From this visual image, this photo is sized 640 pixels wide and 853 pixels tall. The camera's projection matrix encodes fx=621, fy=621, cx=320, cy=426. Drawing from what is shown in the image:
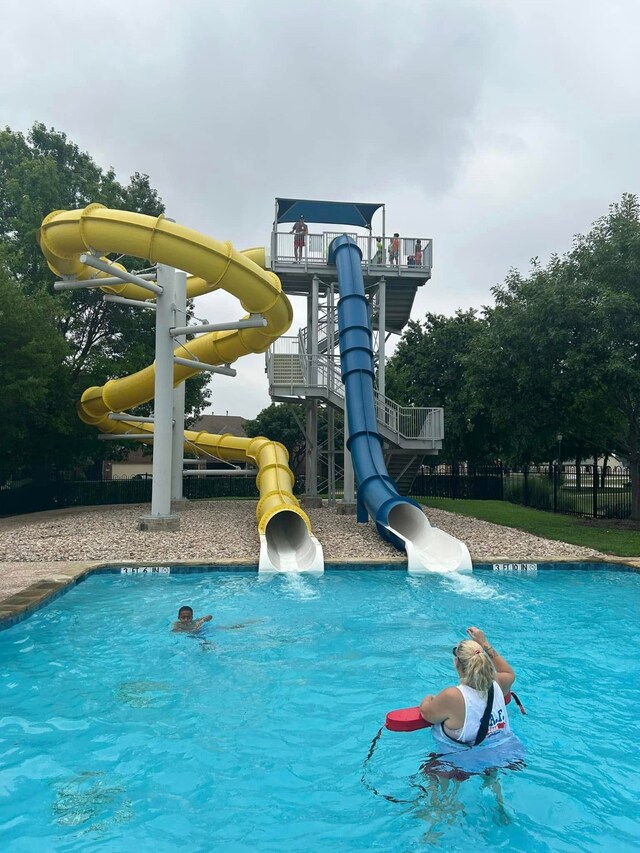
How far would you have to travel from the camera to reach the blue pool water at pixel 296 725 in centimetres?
402

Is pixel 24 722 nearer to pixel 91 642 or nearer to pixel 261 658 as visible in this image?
pixel 91 642

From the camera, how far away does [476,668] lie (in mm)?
3840

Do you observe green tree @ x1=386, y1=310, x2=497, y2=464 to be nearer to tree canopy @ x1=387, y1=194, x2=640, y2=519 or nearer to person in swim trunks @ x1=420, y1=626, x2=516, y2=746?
tree canopy @ x1=387, y1=194, x2=640, y2=519

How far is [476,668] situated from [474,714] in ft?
0.99

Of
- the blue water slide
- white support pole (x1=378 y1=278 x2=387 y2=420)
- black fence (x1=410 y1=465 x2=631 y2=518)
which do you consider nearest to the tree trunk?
black fence (x1=410 y1=465 x2=631 y2=518)

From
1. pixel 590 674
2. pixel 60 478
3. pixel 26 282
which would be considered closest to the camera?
pixel 590 674

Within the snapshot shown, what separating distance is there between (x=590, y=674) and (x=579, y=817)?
3016 mm

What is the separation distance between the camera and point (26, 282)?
2098 centimetres

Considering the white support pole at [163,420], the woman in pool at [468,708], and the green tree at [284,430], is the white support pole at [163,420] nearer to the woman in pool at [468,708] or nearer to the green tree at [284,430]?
the woman in pool at [468,708]

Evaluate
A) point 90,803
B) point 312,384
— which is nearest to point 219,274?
point 312,384

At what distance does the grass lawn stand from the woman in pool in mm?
9899

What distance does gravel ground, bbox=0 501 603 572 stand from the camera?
1212 centimetres

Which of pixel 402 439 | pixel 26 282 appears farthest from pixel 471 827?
pixel 26 282

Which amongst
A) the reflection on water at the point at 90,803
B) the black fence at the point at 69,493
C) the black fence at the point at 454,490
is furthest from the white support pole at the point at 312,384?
the reflection on water at the point at 90,803
